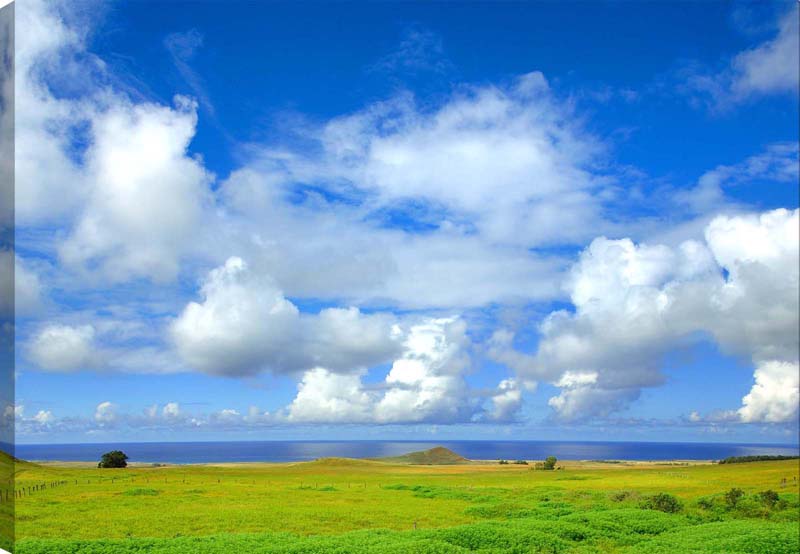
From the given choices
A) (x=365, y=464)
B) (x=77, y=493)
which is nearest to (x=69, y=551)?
(x=77, y=493)

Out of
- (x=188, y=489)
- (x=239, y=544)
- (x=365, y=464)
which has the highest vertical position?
(x=239, y=544)

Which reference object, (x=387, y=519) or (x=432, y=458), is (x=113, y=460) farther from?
(x=432, y=458)

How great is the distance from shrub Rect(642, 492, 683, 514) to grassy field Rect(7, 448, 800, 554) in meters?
0.11

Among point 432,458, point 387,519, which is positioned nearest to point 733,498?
point 387,519

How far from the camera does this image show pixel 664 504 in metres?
44.2

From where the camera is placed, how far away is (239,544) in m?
28.4

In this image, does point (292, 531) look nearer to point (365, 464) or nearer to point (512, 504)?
point (512, 504)

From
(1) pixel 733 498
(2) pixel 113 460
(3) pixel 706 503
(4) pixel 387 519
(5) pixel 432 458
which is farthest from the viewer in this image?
(5) pixel 432 458

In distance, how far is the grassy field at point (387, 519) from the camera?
1129 inches

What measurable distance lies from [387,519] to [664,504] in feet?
66.4

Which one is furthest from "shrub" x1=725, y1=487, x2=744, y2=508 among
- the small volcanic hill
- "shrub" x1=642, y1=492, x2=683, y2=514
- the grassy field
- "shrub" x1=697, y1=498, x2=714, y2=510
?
the small volcanic hill

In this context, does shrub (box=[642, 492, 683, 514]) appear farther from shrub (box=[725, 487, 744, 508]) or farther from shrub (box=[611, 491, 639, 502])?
shrub (box=[611, 491, 639, 502])

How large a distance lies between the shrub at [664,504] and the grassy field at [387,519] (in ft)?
0.36

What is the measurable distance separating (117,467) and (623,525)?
81409mm
